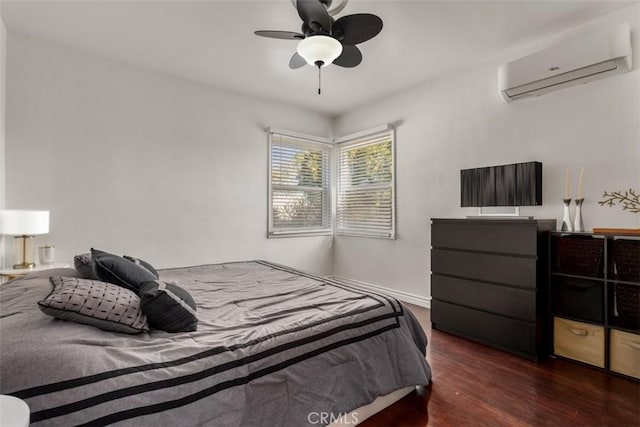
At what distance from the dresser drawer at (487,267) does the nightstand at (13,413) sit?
9.19ft

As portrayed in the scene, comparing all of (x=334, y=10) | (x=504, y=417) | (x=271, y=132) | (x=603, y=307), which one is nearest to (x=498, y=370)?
(x=504, y=417)

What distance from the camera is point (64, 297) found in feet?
3.91

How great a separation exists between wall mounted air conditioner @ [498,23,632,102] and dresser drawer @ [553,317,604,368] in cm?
188

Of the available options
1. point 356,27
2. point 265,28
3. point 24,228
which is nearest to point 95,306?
point 24,228

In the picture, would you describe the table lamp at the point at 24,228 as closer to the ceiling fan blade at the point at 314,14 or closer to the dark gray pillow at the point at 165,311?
the dark gray pillow at the point at 165,311

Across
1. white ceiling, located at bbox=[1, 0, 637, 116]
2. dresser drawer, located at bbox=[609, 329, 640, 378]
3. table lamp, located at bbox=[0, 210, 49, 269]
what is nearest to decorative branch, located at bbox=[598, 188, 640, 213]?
dresser drawer, located at bbox=[609, 329, 640, 378]

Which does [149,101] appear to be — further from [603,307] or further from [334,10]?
[603,307]

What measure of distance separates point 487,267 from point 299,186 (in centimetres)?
272

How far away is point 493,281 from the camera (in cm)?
256

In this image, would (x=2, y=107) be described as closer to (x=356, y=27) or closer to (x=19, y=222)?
(x=19, y=222)

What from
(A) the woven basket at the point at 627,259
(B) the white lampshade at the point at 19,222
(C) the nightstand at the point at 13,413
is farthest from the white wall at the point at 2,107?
(A) the woven basket at the point at 627,259

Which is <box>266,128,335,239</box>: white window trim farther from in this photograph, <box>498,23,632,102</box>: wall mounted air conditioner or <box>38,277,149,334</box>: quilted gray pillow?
<box>38,277,149,334</box>: quilted gray pillow

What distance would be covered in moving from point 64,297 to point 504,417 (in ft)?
7.26

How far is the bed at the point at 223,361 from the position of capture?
94 centimetres
